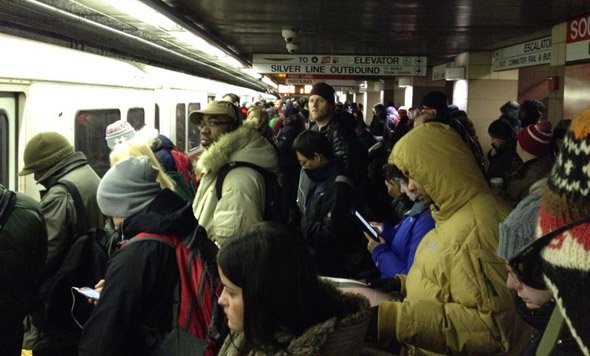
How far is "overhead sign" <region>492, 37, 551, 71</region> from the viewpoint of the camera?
8.82 meters

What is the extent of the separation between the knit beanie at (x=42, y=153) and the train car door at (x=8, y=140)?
611mm

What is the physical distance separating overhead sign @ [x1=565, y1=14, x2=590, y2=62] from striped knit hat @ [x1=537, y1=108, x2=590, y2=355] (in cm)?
665

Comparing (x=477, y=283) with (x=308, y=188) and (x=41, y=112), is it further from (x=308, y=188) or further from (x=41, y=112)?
(x=41, y=112)

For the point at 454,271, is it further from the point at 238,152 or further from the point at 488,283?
the point at 238,152

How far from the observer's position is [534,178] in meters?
4.61

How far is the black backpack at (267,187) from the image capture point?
3631 millimetres

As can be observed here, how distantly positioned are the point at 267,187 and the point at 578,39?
521cm

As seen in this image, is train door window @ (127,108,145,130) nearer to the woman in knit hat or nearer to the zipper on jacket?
the woman in knit hat

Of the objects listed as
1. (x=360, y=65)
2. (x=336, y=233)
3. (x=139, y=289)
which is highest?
(x=360, y=65)

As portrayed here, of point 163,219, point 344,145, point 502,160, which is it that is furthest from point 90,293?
point 502,160

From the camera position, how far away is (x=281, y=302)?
155cm

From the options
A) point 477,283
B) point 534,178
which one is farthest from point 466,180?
point 534,178

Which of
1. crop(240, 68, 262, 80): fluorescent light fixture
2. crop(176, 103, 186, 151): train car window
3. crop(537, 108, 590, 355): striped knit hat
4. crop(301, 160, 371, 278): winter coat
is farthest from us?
crop(240, 68, 262, 80): fluorescent light fixture

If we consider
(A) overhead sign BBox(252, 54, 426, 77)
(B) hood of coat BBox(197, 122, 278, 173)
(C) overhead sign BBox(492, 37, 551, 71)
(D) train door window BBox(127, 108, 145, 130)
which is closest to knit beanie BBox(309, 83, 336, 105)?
(B) hood of coat BBox(197, 122, 278, 173)
